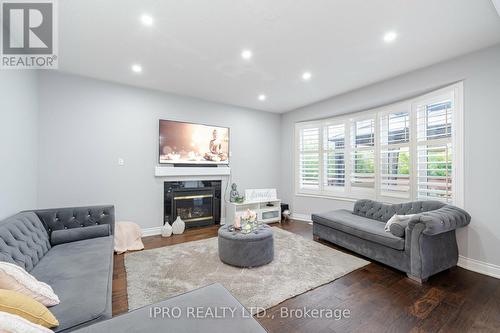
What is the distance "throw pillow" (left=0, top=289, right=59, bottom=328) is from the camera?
105 centimetres

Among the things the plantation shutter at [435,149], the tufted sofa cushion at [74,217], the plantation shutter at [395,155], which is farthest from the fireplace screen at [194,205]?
the plantation shutter at [435,149]

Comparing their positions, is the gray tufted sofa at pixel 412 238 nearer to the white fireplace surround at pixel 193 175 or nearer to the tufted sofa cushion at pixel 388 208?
the tufted sofa cushion at pixel 388 208

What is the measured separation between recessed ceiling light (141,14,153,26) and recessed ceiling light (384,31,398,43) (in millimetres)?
2574

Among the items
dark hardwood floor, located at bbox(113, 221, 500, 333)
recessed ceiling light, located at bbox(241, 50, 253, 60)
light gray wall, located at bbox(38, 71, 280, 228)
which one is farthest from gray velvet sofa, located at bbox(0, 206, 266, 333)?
recessed ceiling light, located at bbox(241, 50, 253, 60)

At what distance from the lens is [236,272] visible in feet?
8.47

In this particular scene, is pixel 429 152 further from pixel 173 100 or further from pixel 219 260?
pixel 173 100

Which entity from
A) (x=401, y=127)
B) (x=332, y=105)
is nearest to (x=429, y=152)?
(x=401, y=127)

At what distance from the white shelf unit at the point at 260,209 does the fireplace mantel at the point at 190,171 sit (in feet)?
2.52

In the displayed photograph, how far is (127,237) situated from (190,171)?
164 centimetres

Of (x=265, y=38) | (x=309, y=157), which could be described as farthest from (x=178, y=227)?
(x=265, y=38)

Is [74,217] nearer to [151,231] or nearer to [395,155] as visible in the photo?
[151,231]

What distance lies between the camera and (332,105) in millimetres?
4555

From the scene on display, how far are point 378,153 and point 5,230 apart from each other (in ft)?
16.9

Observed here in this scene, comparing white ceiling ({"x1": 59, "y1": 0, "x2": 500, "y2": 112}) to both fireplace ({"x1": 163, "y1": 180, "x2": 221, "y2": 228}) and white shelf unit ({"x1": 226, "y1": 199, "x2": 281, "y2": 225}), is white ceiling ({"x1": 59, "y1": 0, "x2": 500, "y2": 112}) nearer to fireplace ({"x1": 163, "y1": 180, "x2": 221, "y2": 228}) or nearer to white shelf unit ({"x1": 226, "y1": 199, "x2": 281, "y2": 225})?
fireplace ({"x1": 163, "y1": 180, "x2": 221, "y2": 228})
